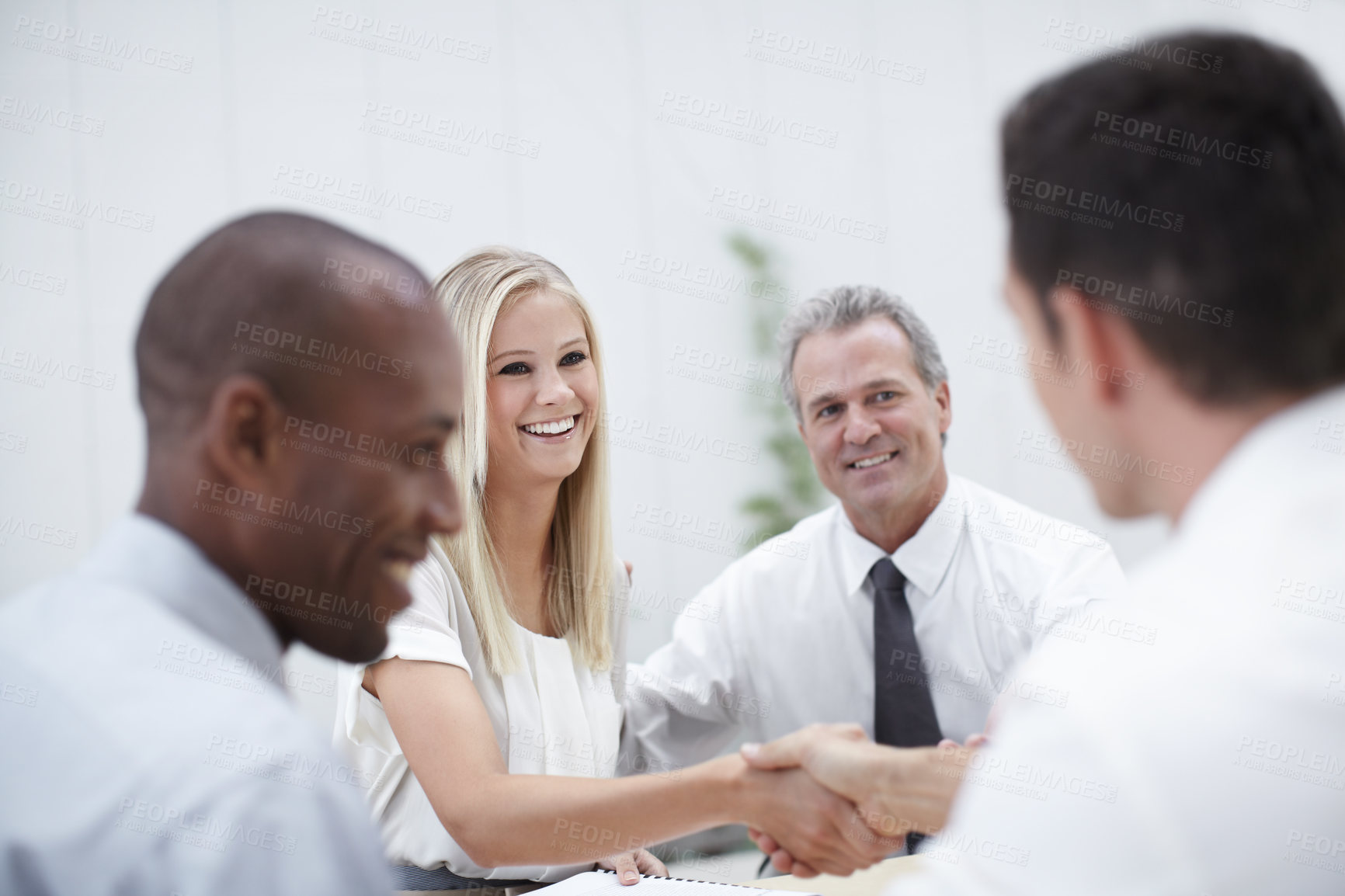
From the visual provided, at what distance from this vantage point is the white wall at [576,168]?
10.3ft

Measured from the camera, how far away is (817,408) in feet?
8.41

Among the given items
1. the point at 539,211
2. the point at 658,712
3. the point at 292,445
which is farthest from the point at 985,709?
the point at 539,211

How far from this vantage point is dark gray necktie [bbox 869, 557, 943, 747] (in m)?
2.21

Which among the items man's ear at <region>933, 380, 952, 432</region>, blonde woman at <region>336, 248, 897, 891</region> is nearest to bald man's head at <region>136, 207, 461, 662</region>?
blonde woman at <region>336, 248, 897, 891</region>

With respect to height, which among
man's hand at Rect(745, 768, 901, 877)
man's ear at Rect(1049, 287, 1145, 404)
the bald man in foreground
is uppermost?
man's ear at Rect(1049, 287, 1145, 404)

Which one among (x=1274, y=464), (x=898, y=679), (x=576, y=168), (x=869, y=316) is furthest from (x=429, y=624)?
(x=576, y=168)

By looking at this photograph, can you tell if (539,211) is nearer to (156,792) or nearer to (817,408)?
(817,408)

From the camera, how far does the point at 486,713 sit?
162cm

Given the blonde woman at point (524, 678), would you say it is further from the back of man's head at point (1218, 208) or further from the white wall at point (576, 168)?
the white wall at point (576, 168)

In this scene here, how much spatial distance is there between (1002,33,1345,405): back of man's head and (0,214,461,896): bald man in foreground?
1.89 ft

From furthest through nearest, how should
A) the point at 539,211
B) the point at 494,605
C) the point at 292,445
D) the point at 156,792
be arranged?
the point at 539,211
the point at 494,605
the point at 292,445
the point at 156,792

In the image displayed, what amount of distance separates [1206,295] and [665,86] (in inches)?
139

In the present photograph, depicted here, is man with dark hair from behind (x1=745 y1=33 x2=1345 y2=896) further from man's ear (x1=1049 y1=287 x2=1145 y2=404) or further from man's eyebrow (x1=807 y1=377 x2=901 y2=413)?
man's eyebrow (x1=807 y1=377 x2=901 y2=413)

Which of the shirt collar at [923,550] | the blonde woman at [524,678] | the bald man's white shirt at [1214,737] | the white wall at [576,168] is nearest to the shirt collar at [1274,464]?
the bald man's white shirt at [1214,737]
